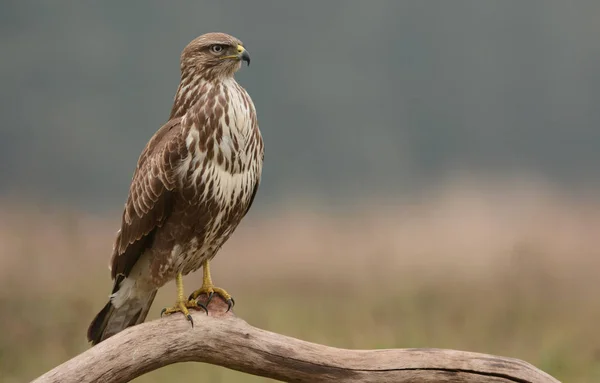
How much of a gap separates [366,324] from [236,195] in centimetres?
336

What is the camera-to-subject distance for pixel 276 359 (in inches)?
148

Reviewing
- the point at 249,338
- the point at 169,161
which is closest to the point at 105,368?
→ the point at 249,338

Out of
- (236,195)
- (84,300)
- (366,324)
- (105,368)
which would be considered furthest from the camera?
(366,324)

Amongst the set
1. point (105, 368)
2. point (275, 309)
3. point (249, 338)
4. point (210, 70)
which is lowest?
point (105, 368)

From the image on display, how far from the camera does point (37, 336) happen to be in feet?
20.6

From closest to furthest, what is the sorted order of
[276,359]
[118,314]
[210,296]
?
1. [276,359]
2. [210,296]
3. [118,314]

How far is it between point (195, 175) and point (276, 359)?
0.92 m

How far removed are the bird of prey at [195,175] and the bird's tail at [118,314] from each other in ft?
0.49

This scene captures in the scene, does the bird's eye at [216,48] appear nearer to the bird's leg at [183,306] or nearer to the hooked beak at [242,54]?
the hooked beak at [242,54]

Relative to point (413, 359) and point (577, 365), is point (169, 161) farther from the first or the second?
point (577, 365)

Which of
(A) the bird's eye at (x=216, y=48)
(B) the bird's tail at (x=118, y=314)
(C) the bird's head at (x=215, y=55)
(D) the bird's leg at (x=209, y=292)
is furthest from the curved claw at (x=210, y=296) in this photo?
(A) the bird's eye at (x=216, y=48)

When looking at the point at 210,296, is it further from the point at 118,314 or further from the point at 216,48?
the point at 216,48

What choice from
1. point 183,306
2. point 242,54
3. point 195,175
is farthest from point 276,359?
point 242,54

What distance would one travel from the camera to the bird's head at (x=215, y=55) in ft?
12.9
